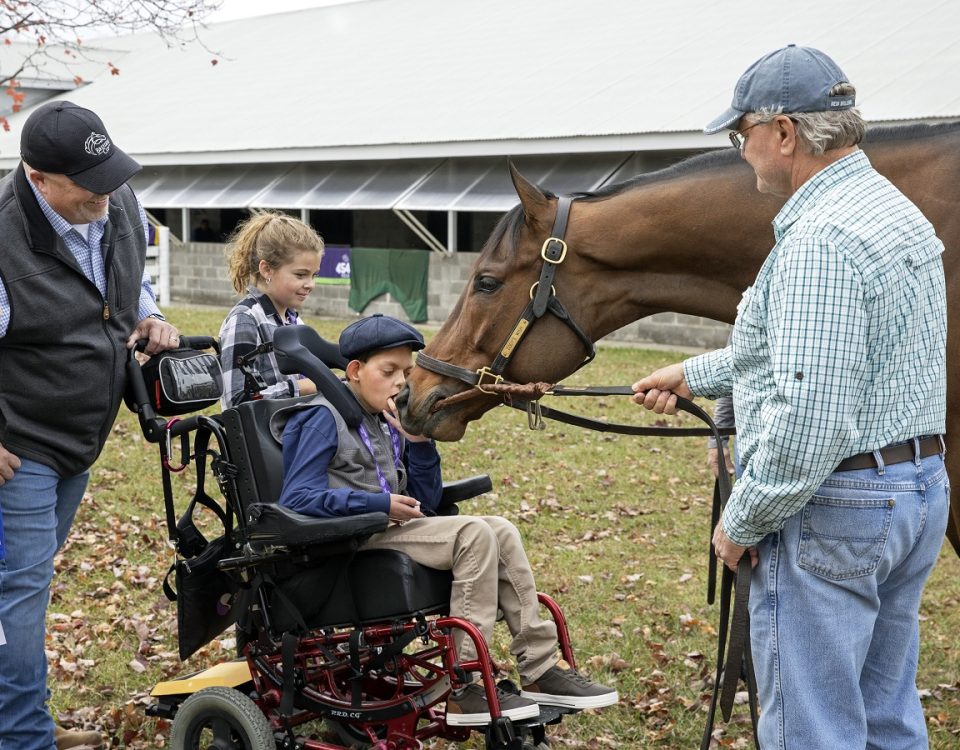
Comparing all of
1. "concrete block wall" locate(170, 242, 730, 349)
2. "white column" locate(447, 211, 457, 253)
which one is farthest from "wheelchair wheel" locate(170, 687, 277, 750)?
"white column" locate(447, 211, 457, 253)

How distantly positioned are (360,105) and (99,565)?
17.3 m

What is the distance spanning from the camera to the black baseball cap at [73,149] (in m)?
3.17

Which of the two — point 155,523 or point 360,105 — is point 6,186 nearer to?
point 155,523

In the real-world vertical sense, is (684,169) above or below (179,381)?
above

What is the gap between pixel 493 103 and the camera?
19.9 metres

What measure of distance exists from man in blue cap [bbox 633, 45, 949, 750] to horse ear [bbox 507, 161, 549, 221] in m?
1.12

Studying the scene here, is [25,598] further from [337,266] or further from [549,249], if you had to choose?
[337,266]

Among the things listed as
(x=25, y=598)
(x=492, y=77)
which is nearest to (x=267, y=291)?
(x=25, y=598)

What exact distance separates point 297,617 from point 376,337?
982 mm

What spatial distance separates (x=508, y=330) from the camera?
3.67m

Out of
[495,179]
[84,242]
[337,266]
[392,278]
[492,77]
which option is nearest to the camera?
[84,242]

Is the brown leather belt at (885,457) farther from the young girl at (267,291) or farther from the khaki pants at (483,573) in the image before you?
the young girl at (267,291)

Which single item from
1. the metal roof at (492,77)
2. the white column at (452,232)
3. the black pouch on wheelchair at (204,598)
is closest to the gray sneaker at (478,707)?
the black pouch on wheelchair at (204,598)

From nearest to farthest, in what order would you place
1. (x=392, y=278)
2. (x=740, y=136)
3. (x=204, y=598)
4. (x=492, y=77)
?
(x=740, y=136) → (x=204, y=598) → (x=392, y=278) → (x=492, y=77)
